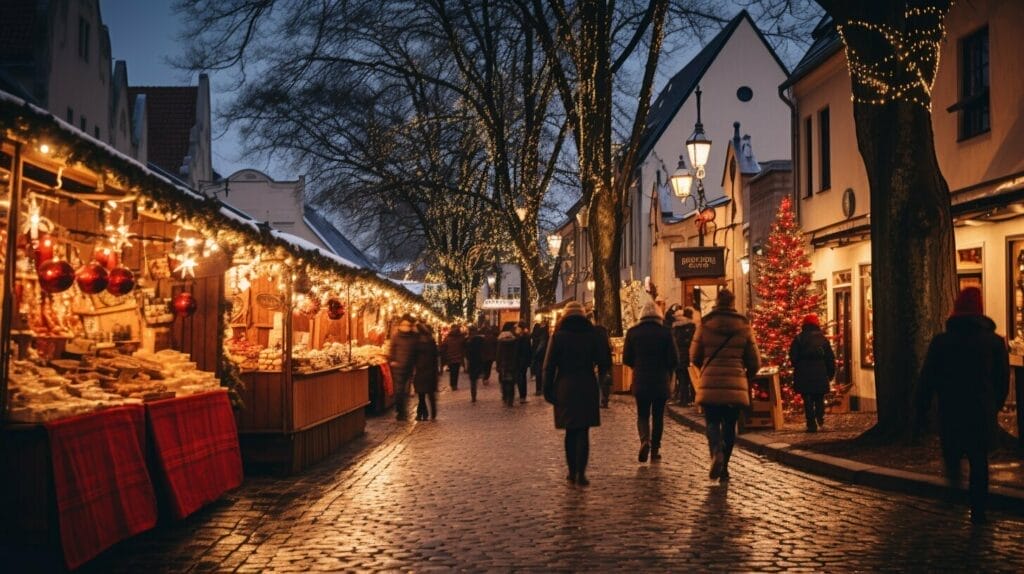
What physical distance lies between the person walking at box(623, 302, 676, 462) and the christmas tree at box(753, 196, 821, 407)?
6343mm

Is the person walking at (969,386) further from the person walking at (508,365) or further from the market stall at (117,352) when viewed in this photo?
the person walking at (508,365)

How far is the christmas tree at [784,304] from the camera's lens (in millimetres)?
20688

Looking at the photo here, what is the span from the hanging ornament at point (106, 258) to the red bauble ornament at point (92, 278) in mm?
766

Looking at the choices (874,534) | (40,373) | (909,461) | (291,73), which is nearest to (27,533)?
(40,373)

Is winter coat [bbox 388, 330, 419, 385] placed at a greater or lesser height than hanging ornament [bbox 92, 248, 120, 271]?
lesser

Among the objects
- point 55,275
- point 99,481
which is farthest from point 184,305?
point 99,481

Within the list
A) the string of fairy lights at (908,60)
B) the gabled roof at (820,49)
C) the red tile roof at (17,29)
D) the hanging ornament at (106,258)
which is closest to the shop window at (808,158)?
the gabled roof at (820,49)

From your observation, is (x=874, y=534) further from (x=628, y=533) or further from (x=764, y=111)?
(x=764, y=111)

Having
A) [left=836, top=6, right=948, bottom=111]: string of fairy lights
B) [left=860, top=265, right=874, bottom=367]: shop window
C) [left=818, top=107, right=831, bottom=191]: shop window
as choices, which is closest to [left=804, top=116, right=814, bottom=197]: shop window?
[left=818, top=107, right=831, bottom=191]: shop window

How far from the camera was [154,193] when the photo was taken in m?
10.2

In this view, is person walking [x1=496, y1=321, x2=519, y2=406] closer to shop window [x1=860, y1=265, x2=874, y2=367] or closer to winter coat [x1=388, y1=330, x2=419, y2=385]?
winter coat [x1=388, y1=330, x2=419, y2=385]

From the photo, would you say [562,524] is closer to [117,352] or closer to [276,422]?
[117,352]

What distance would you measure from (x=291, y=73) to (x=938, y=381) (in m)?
21.1

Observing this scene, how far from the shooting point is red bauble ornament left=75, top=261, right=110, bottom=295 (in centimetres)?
1041
